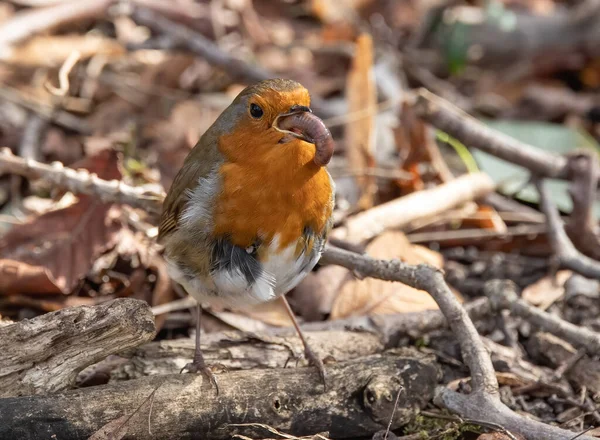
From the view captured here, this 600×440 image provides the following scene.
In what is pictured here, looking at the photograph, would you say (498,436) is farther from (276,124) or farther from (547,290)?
(547,290)

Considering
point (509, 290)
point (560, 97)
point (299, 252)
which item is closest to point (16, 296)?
point (299, 252)

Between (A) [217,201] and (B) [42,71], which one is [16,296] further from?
(B) [42,71]

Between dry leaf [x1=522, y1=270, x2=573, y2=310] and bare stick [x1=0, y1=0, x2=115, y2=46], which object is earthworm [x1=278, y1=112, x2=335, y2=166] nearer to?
dry leaf [x1=522, y1=270, x2=573, y2=310]

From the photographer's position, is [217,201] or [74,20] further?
[74,20]

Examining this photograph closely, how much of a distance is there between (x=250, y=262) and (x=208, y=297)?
0.24 metres

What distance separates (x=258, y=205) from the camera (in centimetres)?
276

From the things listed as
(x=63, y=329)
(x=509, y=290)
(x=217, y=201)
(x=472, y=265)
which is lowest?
(x=472, y=265)

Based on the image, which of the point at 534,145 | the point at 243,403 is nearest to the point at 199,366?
the point at 243,403

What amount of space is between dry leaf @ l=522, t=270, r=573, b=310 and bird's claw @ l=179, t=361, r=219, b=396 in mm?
1697

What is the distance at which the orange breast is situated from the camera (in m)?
2.76

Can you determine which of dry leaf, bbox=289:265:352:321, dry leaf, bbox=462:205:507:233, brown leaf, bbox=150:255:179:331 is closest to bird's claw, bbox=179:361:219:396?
brown leaf, bbox=150:255:179:331

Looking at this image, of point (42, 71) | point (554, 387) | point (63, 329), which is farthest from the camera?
point (42, 71)

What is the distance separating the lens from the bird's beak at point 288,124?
2.73m

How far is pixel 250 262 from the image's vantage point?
9.23 feet
